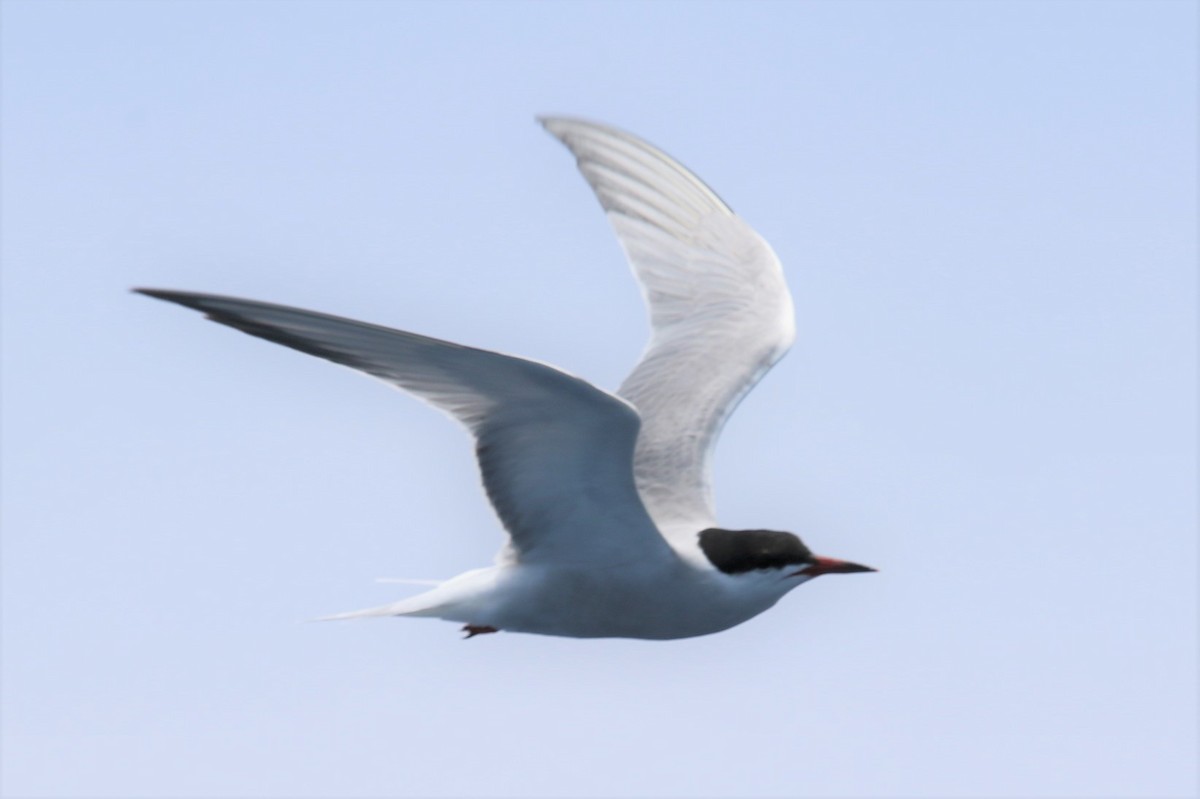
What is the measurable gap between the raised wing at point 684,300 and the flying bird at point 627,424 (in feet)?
0.04

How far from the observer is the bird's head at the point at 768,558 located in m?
7.77

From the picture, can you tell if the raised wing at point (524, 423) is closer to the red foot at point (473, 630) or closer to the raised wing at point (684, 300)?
the red foot at point (473, 630)

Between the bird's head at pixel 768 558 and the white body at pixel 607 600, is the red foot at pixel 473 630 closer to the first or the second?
the white body at pixel 607 600

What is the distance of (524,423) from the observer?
7047 millimetres

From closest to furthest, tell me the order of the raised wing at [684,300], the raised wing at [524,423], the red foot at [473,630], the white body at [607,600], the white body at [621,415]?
the raised wing at [524,423] < the white body at [621,415] < the white body at [607,600] < the red foot at [473,630] < the raised wing at [684,300]

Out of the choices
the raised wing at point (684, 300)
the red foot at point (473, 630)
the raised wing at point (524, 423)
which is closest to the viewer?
the raised wing at point (524, 423)

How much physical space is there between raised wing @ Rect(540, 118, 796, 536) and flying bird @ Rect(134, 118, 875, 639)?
1 cm

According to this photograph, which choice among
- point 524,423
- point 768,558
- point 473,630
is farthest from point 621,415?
point 473,630

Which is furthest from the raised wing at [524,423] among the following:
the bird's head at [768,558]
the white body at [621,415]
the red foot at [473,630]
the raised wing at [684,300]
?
the raised wing at [684,300]

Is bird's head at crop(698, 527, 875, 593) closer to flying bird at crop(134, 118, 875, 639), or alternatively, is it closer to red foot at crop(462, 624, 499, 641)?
flying bird at crop(134, 118, 875, 639)

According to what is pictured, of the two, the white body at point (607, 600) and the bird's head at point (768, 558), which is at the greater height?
the bird's head at point (768, 558)

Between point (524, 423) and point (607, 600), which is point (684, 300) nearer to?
point (607, 600)

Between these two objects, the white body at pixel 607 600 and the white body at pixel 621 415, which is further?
the white body at pixel 607 600

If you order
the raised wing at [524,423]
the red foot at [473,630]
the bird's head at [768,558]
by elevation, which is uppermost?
the raised wing at [524,423]
